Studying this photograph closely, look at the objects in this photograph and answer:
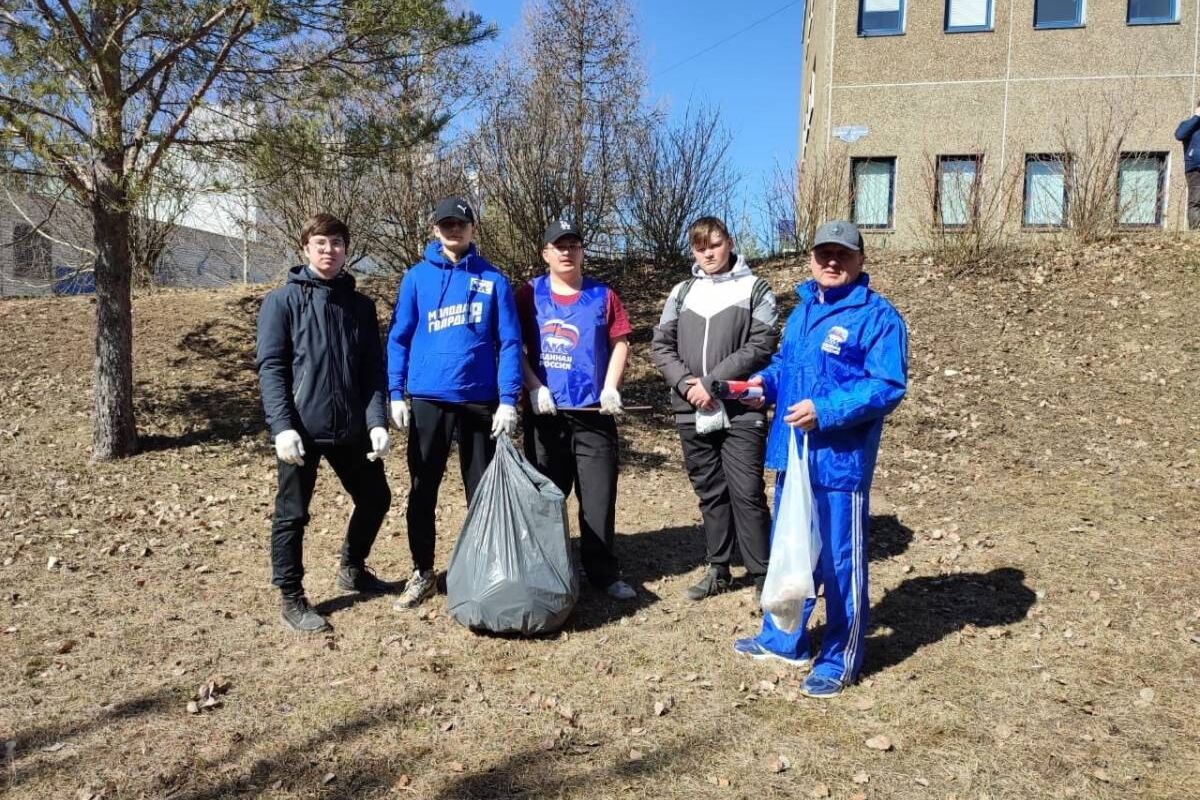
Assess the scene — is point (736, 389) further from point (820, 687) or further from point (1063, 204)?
point (1063, 204)

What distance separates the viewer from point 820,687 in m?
3.22

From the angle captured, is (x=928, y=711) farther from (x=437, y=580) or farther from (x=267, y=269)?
(x=267, y=269)

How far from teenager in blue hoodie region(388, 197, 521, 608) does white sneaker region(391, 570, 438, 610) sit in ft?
1.56

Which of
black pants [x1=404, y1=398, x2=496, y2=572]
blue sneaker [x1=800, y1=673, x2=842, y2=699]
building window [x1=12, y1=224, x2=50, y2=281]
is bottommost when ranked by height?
blue sneaker [x1=800, y1=673, x2=842, y2=699]

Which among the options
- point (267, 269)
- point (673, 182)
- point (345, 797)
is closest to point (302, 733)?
point (345, 797)

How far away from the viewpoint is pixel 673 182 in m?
11.8

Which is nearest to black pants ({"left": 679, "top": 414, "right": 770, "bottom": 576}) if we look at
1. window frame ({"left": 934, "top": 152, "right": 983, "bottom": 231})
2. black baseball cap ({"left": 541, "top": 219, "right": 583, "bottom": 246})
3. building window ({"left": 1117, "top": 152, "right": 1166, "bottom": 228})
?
black baseball cap ({"left": 541, "top": 219, "right": 583, "bottom": 246})

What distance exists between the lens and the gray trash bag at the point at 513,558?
3590 mm

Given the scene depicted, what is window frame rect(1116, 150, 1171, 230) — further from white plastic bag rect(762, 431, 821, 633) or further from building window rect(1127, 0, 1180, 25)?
white plastic bag rect(762, 431, 821, 633)

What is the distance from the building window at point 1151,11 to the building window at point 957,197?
178 inches

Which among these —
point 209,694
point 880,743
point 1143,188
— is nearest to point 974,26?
Result: point 1143,188

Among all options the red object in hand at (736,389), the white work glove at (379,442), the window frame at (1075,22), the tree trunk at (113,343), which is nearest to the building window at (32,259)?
the tree trunk at (113,343)

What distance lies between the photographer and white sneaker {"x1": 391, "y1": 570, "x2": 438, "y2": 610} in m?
4.06

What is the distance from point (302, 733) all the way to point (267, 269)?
50.2 ft
